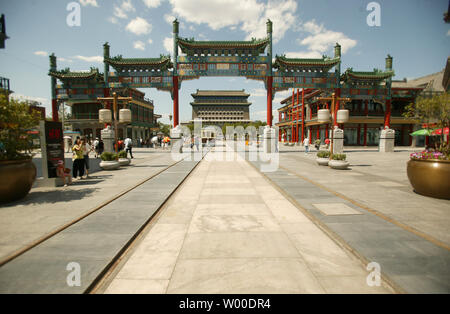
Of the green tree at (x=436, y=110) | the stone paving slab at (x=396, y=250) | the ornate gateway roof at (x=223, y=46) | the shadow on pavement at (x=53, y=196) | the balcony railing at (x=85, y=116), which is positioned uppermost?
the ornate gateway roof at (x=223, y=46)

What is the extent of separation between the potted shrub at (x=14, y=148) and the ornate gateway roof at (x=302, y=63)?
25.0m

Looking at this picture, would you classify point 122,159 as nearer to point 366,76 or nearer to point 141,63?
point 141,63

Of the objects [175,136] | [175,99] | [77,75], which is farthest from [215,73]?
[77,75]

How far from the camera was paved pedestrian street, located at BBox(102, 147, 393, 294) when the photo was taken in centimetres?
285

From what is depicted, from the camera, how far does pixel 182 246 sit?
3.95 m

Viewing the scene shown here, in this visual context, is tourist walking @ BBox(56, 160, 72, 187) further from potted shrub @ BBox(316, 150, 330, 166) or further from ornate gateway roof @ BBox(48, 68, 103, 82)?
ornate gateway roof @ BBox(48, 68, 103, 82)

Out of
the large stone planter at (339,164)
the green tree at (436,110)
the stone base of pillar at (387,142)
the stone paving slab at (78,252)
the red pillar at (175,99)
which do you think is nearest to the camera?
the stone paving slab at (78,252)

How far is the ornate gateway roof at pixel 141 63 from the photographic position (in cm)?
2709

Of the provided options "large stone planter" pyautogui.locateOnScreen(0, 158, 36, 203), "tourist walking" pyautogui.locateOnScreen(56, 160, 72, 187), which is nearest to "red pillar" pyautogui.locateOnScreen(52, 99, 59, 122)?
"tourist walking" pyautogui.locateOnScreen(56, 160, 72, 187)

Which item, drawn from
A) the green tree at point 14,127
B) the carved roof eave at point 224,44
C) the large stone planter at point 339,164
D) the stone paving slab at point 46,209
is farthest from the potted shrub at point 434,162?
the carved roof eave at point 224,44

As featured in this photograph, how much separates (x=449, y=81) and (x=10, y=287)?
27.2 metres

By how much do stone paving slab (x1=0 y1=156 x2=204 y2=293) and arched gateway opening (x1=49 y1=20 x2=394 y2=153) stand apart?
69.3ft

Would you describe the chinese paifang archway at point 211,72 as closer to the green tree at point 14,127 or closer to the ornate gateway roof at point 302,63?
the ornate gateway roof at point 302,63
